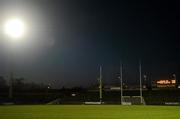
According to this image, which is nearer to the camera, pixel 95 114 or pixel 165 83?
pixel 95 114

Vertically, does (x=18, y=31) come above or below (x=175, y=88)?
above

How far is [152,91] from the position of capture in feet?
319

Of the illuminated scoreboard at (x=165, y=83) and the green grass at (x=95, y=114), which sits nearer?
the green grass at (x=95, y=114)

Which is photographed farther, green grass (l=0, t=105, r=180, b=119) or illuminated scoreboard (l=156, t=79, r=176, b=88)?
illuminated scoreboard (l=156, t=79, r=176, b=88)

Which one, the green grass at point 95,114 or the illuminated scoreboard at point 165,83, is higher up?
the illuminated scoreboard at point 165,83

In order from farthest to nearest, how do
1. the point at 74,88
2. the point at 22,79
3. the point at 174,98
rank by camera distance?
the point at 22,79
the point at 74,88
the point at 174,98

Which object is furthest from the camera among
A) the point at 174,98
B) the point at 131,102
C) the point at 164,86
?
the point at 164,86

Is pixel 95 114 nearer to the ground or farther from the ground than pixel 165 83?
nearer to the ground

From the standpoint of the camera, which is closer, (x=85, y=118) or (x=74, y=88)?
(x=85, y=118)

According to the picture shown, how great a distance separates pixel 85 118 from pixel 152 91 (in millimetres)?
66482

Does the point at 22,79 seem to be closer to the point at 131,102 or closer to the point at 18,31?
the point at 131,102

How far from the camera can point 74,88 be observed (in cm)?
14400

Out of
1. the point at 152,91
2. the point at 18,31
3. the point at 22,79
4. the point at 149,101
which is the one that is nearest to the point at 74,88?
the point at 22,79

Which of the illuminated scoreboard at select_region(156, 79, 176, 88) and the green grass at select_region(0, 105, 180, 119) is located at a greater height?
the illuminated scoreboard at select_region(156, 79, 176, 88)
